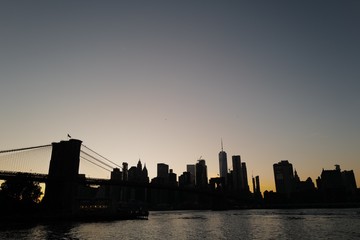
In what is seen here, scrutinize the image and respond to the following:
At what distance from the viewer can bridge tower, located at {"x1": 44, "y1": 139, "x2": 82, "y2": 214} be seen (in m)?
89.1

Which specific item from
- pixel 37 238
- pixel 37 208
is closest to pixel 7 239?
pixel 37 238

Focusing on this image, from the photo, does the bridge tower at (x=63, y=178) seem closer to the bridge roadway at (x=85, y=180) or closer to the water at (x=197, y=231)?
the bridge roadway at (x=85, y=180)

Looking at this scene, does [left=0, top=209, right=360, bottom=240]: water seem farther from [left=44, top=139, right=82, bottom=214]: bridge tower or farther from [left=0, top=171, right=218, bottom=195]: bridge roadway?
[left=44, top=139, right=82, bottom=214]: bridge tower

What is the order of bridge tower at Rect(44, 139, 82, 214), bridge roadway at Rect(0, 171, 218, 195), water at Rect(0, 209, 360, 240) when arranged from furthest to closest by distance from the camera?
bridge tower at Rect(44, 139, 82, 214) < bridge roadway at Rect(0, 171, 218, 195) < water at Rect(0, 209, 360, 240)

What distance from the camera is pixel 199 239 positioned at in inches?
1742

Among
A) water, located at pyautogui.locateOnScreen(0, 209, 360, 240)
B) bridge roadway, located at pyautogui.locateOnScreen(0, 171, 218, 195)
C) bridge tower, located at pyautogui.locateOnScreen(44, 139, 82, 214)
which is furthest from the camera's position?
bridge tower, located at pyautogui.locateOnScreen(44, 139, 82, 214)

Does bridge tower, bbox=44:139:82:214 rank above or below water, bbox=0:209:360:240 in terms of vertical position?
above

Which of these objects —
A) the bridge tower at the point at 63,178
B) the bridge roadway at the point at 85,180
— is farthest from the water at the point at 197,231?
the bridge tower at the point at 63,178

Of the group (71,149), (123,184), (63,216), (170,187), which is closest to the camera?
(63,216)

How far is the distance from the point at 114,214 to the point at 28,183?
87.8 ft

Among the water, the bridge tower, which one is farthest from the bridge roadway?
the water

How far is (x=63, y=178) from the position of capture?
90938 mm

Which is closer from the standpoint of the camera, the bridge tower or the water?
the water

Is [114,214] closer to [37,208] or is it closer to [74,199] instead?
[74,199]
